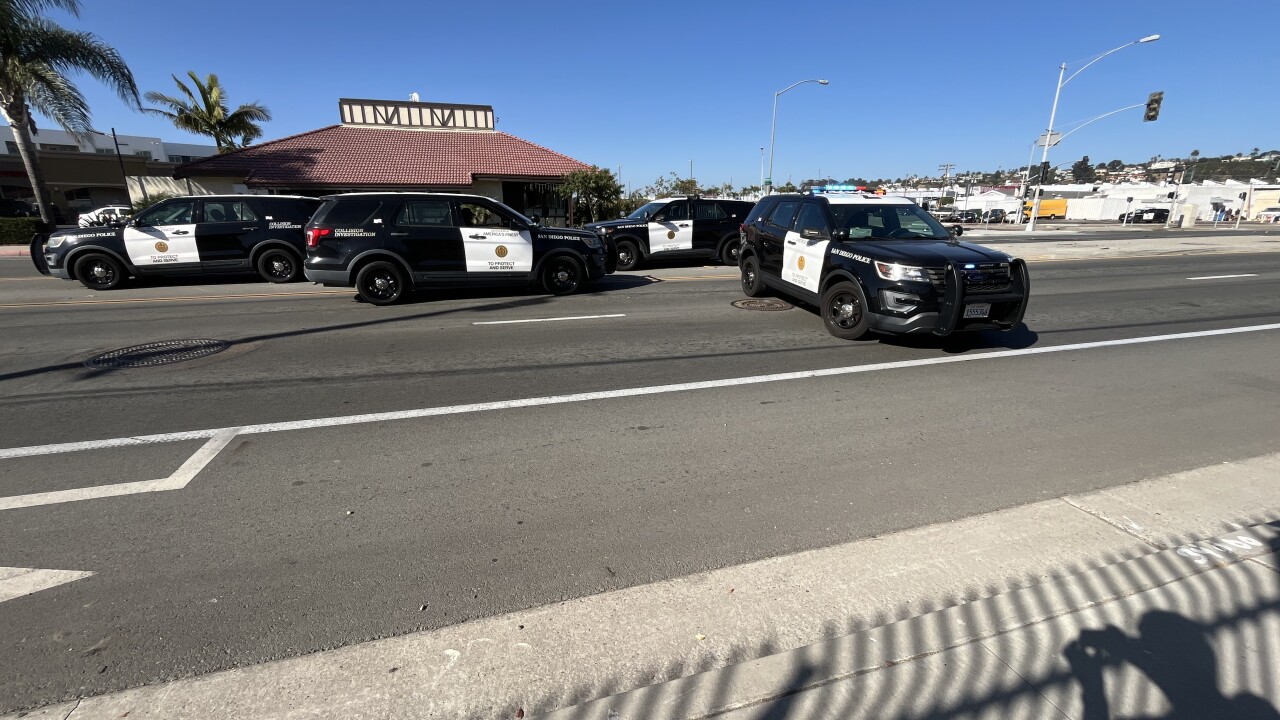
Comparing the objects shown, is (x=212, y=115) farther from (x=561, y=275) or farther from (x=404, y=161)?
(x=561, y=275)

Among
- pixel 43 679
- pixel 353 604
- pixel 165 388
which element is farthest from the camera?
pixel 165 388

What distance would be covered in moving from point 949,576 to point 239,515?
3777mm

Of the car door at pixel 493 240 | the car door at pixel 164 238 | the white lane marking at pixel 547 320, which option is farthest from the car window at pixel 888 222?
the car door at pixel 164 238

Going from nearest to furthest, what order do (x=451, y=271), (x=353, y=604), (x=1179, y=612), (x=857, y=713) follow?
(x=857, y=713), (x=1179, y=612), (x=353, y=604), (x=451, y=271)

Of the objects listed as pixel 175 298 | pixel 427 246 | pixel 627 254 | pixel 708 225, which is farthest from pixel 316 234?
pixel 708 225

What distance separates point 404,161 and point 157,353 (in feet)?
76.8

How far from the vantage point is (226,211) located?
Answer: 12109 mm

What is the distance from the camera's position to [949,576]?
282cm

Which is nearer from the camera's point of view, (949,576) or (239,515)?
(949,576)

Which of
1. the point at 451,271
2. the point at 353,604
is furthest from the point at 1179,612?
the point at 451,271

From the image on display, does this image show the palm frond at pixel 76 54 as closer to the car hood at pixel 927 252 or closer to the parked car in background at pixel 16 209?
the parked car in background at pixel 16 209

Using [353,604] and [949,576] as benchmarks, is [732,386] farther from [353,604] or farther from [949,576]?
[353,604]

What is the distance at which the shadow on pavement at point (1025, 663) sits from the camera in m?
2.07

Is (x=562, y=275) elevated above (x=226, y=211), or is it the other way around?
(x=226, y=211)
